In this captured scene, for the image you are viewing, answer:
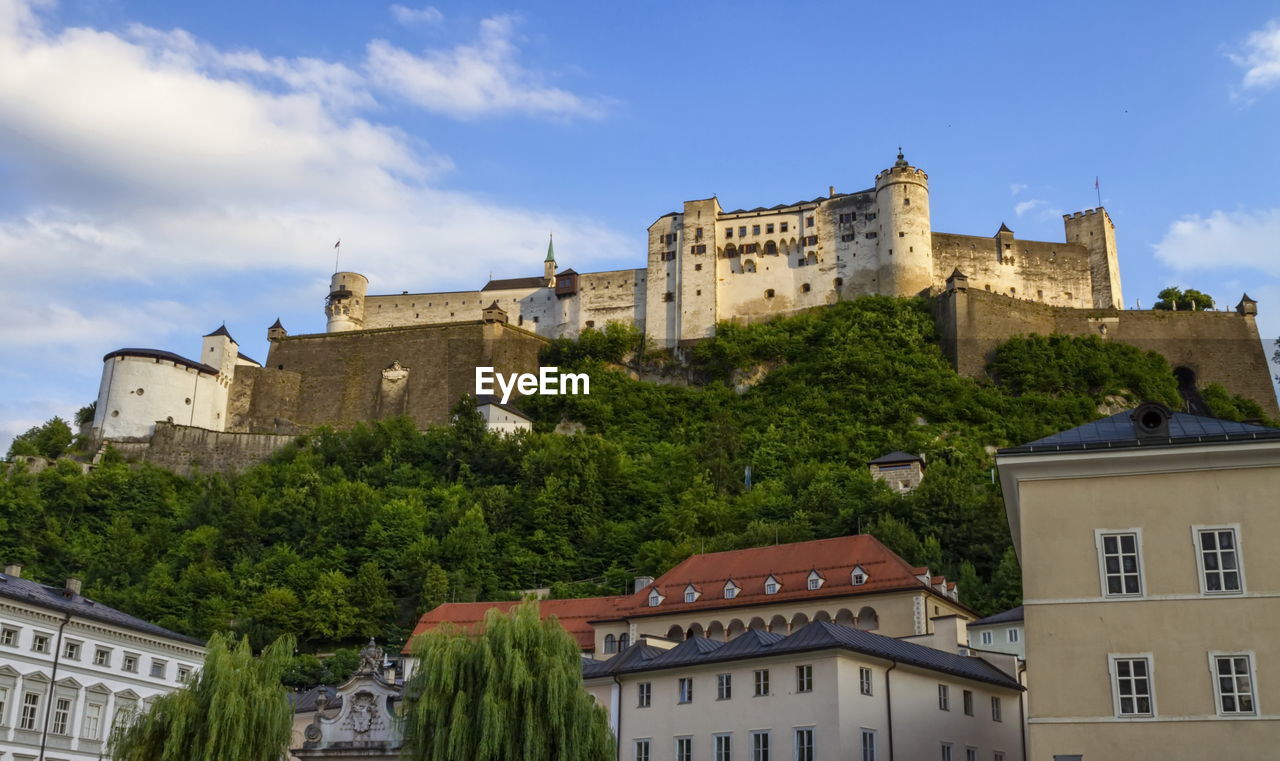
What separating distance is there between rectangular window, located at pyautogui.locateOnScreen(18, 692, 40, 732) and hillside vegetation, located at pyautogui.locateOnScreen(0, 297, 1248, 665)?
20.0 metres

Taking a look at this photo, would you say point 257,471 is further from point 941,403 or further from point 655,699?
point 655,699

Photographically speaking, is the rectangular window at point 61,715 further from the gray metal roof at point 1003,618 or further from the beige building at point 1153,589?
the gray metal roof at point 1003,618

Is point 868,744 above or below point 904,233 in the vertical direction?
below

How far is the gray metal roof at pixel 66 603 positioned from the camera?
3909 centimetres

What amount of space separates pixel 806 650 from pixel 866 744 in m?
2.66

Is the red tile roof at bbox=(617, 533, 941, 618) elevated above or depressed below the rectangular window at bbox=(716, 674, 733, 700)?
above

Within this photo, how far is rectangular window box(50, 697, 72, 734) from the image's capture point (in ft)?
129

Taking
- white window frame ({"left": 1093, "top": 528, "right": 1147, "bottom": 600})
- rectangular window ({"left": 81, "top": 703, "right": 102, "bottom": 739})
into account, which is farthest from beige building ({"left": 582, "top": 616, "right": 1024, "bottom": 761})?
rectangular window ({"left": 81, "top": 703, "right": 102, "bottom": 739})

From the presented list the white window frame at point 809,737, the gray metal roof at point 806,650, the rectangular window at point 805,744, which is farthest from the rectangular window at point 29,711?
the rectangular window at point 805,744

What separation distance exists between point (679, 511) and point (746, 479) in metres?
6.98


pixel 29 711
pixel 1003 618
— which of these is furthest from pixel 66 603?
pixel 1003 618

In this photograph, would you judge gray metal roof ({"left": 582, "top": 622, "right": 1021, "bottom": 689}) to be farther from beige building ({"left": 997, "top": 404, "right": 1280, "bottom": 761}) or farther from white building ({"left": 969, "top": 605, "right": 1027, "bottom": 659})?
beige building ({"left": 997, "top": 404, "right": 1280, "bottom": 761})

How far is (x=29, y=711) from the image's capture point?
38.5 meters

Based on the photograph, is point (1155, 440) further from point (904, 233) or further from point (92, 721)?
point (904, 233)
